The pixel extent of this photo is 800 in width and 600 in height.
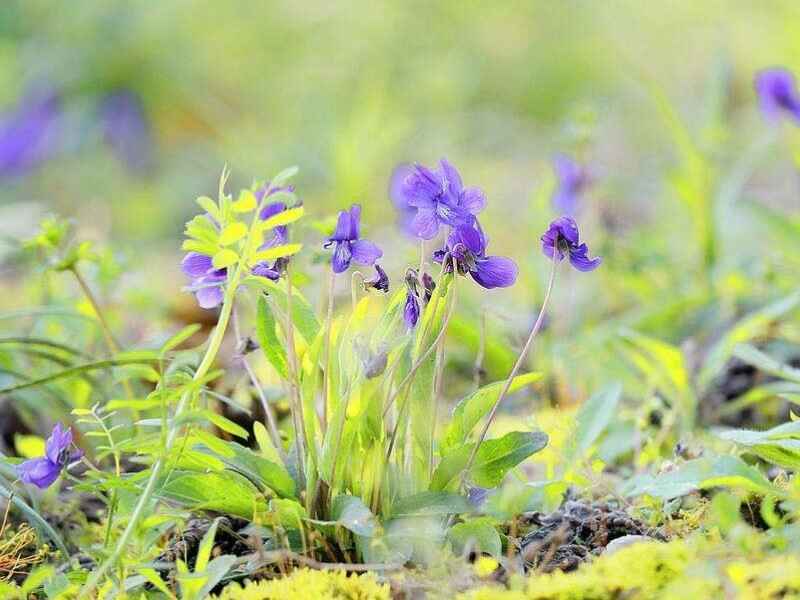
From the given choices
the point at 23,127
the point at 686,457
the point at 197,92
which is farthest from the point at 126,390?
the point at 197,92

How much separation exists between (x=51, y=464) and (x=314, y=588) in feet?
1.20

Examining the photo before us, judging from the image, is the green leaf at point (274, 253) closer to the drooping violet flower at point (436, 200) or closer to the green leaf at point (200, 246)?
the green leaf at point (200, 246)

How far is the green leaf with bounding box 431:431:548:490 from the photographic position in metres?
1.30

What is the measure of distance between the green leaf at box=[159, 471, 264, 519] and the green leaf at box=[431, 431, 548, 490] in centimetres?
22

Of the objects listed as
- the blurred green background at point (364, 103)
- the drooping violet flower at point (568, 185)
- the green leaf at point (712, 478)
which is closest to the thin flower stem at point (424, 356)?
the green leaf at point (712, 478)

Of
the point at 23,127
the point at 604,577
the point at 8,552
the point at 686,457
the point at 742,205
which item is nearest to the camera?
the point at 604,577

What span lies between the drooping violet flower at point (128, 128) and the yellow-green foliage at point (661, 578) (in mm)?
4179

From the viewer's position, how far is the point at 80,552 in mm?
1521

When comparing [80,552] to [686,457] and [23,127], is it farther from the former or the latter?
[23,127]

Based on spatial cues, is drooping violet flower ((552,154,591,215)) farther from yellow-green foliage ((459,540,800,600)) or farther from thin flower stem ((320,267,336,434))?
yellow-green foliage ((459,540,800,600))

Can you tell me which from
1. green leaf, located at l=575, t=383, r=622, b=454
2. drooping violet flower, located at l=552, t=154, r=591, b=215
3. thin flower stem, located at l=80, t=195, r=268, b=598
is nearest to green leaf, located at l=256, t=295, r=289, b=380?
thin flower stem, located at l=80, t=195, r=268, b=598

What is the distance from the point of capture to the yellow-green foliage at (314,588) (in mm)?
1164

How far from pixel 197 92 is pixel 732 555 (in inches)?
183

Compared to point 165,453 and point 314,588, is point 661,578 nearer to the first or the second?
point 314,588
